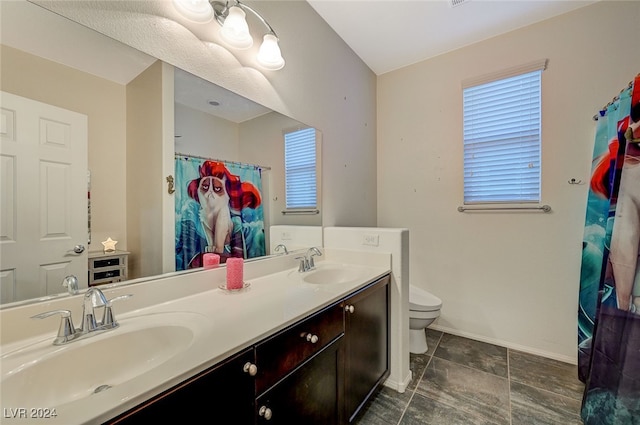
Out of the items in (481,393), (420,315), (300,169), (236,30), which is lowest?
(481,393)

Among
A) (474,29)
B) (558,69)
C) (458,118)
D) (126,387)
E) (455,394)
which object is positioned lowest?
(455,394)

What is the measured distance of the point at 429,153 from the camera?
2480mm

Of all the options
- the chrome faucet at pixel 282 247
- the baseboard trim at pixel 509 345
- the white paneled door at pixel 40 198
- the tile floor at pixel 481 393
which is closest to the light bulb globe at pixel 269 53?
the white paneled door at pixel 40 198

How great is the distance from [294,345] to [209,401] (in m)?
0.33

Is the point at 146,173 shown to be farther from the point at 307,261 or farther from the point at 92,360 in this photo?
the point at 307,261

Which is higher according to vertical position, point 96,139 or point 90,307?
point 96,139

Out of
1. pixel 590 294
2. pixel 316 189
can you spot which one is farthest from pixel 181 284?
pixel 590 294

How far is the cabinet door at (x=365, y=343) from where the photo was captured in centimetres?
126

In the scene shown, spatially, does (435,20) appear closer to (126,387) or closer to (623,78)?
(623,78)

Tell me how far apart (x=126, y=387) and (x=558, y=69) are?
9.93 feet

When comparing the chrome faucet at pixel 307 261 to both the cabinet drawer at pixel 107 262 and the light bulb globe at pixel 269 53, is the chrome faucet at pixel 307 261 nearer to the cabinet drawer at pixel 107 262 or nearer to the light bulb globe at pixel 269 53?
the cabinet drawer at pixel 107 262

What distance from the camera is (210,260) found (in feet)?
4.05

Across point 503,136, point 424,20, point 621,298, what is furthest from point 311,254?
point 424,20

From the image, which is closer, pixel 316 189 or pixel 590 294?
pixel 590 294
